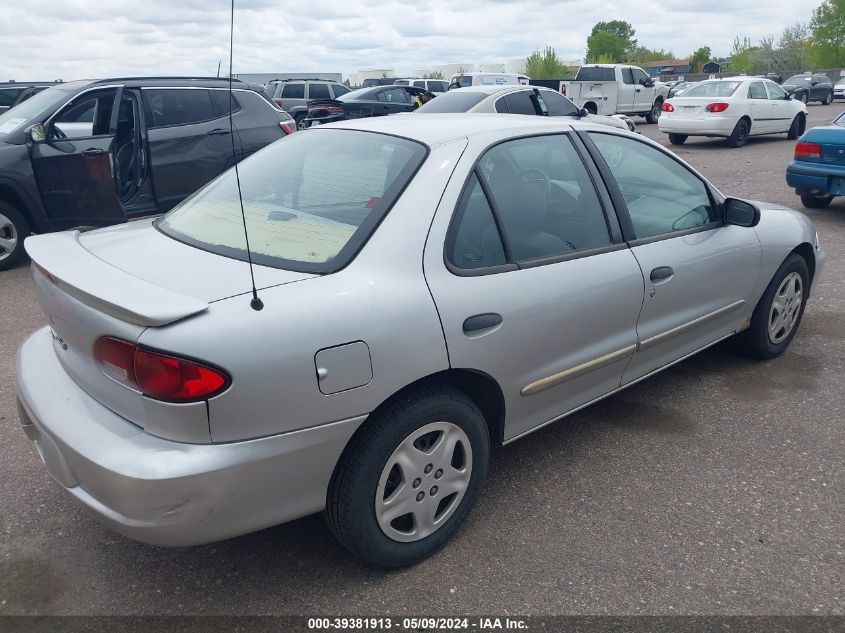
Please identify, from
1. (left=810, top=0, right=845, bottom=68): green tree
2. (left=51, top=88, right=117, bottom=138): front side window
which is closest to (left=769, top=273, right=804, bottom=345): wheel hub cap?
(left=51, top=88, right=117, bottom=138): front side window

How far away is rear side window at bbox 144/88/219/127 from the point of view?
24.4 ft

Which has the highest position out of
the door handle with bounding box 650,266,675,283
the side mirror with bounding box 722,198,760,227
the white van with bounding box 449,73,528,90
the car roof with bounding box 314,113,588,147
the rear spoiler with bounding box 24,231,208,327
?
the white van with bounding box 449,73,528,90

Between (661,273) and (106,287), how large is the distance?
2.38 meters

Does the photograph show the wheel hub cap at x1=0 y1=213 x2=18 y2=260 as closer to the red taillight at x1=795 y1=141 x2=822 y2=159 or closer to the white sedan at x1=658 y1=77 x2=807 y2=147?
the red taillight at x1=795 y1=141 x2=822 y2=159

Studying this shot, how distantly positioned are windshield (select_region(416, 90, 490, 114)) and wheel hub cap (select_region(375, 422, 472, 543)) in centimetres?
824

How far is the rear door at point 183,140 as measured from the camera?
7293mm

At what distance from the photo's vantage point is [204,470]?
6.79ft

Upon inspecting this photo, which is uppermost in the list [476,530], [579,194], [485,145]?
[485,145]

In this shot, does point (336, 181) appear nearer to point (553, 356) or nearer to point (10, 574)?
point (553, 356)

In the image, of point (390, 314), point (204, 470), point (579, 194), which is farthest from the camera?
point (579, 194)

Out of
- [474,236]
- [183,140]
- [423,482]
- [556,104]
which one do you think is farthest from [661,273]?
[556,104]

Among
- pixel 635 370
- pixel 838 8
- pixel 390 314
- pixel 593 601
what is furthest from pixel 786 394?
pixel 838 8

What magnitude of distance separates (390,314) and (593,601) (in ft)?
3.95

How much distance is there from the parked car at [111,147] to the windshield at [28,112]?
13 millimetres
